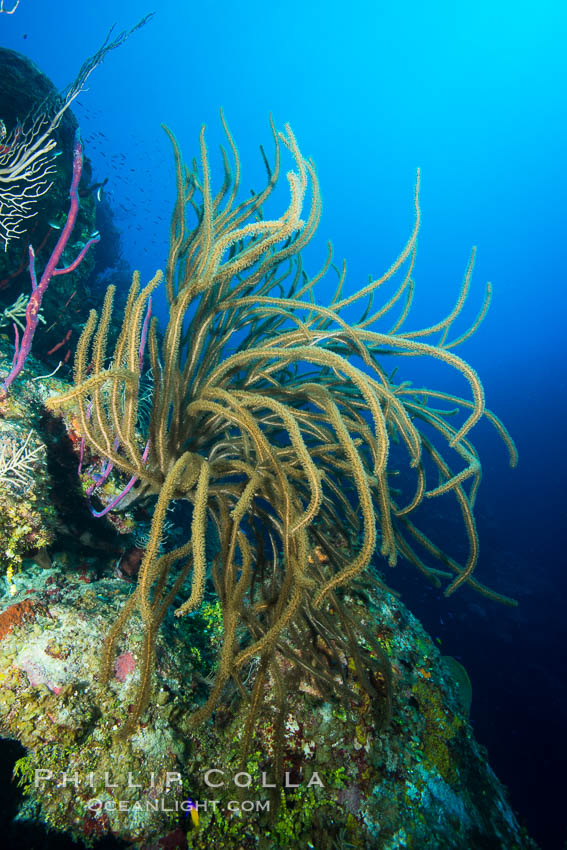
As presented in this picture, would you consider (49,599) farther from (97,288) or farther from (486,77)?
(486,77)

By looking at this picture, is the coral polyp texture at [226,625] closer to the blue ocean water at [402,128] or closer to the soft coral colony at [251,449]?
the soft coral colony at [251,449]

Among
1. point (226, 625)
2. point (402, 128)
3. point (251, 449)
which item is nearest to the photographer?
point (226, 625)

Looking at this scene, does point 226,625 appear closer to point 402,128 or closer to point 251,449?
point 251,449

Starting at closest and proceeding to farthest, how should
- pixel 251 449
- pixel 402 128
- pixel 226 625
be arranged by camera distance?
pixel 226 625 → pixel 251 449 → pixel 402 128

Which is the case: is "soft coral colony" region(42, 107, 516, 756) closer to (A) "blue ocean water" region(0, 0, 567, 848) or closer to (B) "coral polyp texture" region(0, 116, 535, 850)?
(B) "coral polyp texture" region(0, 116, 535, 850)

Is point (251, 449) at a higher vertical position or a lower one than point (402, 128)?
lower

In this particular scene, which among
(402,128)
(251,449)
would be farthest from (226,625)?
(402,128)

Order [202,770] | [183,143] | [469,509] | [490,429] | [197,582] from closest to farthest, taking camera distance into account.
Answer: [197,582]
[202,770]
[469,509]
[490,429]
[183,143]

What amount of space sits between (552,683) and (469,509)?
29.2 feet

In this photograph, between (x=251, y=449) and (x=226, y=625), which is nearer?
(x=226, y=625)

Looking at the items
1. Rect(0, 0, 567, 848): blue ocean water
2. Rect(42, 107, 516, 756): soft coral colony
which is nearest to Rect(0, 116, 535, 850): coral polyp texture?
Rect(42, 107, 516, 756): soft coral colony

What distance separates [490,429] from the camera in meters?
20.9

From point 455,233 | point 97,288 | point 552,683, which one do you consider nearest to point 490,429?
point 552,683

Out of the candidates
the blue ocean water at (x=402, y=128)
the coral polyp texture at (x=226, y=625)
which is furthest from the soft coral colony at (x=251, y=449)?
the blue ocean water at (x=402, y=128)
